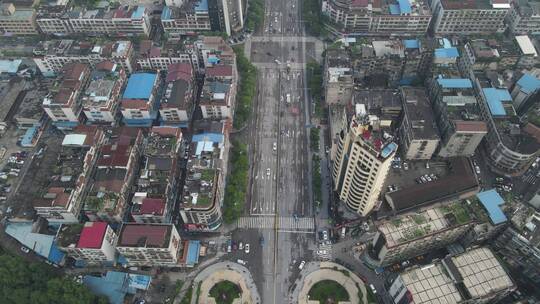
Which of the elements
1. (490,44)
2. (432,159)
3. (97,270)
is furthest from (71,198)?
(490,44)

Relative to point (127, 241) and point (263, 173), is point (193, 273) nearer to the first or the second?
point (127, 241)

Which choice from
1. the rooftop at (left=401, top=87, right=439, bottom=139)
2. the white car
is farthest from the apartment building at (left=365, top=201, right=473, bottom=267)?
the white car

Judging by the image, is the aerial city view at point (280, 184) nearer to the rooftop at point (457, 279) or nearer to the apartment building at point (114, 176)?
the rooftop at point (457, 279)

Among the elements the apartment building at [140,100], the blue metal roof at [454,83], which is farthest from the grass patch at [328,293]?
the apartment building at [140,100]

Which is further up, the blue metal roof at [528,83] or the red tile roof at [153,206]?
the blue metal roof at [528,83]

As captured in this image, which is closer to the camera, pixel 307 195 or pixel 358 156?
pixel 358 156
